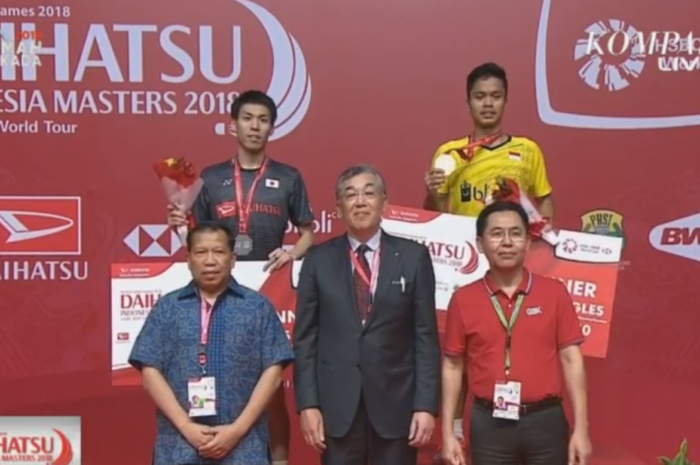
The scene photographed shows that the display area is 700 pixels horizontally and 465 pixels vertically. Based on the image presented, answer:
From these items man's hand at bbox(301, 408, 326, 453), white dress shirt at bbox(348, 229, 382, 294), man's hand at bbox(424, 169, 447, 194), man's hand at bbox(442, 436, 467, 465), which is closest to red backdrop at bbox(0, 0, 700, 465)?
man's hand at bbox(424, 169, 447, 194)

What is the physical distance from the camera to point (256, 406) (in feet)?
8.95

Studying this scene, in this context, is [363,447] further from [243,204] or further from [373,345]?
[243,204]

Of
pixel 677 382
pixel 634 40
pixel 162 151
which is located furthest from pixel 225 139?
pixel 677 382

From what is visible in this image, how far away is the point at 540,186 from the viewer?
3492mm

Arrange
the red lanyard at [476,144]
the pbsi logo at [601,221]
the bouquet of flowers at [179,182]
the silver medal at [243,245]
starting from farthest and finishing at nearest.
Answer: the pbsi logo at [601,221] < the red lanyard at [476,144] < the silver medal at [243,245] < the bouquet of flowers at [179,182]

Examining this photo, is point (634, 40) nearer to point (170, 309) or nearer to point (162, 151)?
point (162, 151)

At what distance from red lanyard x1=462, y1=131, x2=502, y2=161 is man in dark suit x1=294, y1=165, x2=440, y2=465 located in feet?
2.52

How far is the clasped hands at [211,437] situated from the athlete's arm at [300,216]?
87cm

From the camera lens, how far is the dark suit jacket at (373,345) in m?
2.75

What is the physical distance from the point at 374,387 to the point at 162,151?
1.61 metres

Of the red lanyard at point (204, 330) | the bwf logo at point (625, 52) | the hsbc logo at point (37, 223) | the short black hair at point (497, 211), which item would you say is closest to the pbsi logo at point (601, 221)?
the bwf logo at point (625, 52)

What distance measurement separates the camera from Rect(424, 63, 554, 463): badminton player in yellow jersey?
3436 mm

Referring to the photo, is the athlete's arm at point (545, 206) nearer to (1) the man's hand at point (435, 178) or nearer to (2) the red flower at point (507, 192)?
(2) the red flower at point (507, 192)

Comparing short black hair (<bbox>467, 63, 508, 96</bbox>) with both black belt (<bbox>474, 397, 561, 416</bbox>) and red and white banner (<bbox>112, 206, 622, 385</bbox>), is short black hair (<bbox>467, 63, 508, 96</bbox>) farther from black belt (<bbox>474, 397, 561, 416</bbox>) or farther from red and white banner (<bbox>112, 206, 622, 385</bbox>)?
black belt (<bbox>474, 397, 561, 416</bbox>)
